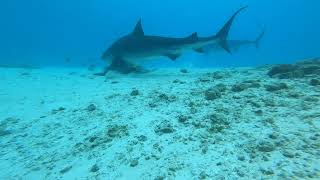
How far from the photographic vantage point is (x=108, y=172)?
4117mm

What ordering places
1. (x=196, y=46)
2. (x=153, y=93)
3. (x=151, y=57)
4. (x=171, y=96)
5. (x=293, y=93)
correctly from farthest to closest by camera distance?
(x=151, y=57) → (x=196, y=46) → (x=153, y=93) → (x=171, y=96) → (x=293, y=93)

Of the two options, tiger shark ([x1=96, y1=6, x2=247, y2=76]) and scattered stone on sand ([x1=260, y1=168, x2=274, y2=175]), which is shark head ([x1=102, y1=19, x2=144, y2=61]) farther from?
scattered stone on sand ([x1=260, y1=168, x2=274, y2=175])

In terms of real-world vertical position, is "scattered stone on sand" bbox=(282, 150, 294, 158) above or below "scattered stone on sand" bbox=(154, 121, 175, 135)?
below

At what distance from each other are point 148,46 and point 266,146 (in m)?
7.56

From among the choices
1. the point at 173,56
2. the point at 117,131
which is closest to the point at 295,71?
the point at 173,56

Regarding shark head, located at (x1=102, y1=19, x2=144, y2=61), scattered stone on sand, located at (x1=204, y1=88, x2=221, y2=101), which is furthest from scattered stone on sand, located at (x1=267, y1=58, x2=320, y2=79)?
shark head, located at (x1=102, y1=19, x2=144, y2=61)

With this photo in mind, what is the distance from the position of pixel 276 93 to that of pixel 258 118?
1.27m

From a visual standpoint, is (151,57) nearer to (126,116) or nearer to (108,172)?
(126,116)

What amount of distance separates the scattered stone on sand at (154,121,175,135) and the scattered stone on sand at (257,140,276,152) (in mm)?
1391

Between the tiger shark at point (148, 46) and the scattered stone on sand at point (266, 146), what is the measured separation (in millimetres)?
5947

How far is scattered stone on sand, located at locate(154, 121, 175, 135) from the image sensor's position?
4949mm

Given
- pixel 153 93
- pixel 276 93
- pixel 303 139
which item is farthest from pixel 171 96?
pixel 303 139

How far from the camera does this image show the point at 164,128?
198 inches

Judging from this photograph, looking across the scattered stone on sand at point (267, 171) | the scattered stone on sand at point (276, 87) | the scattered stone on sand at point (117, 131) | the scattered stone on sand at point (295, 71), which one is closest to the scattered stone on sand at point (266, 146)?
the scattered stone on sand at point (267, 171)
